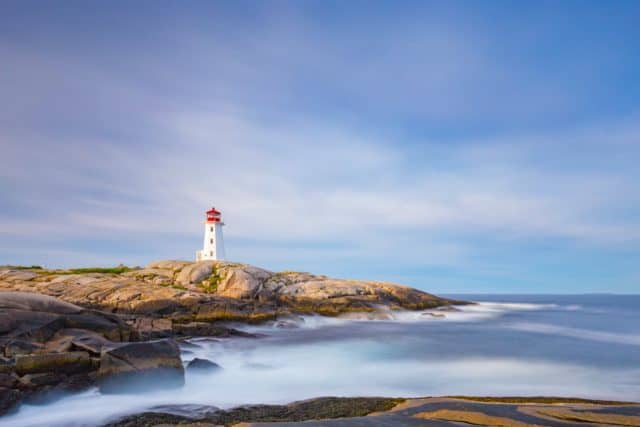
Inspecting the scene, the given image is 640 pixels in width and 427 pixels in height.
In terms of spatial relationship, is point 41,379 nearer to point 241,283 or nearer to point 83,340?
point 83,340

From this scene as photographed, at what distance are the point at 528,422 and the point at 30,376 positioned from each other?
33.3 feet

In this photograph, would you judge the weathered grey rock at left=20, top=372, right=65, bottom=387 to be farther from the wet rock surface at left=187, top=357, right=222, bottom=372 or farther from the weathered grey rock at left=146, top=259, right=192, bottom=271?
the weathered grey rock at left=146, top=259, right=192, bottom=271

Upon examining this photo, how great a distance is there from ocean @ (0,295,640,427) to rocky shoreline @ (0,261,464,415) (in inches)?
24.1

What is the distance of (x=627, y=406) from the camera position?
7.53 metres

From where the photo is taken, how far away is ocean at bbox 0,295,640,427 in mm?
9219

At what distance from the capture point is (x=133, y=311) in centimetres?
2644

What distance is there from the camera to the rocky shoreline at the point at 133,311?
980cm

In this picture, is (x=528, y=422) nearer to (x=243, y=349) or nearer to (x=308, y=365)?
(x=308, y=365)

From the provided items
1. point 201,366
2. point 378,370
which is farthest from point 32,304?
point 378,370

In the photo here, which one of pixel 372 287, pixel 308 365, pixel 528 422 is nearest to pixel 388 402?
pixel 528 422

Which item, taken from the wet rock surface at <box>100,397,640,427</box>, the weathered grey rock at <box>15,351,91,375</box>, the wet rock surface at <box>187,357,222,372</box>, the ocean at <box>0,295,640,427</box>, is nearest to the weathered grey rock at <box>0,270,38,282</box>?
the ocean at <box>0,295,640,427</box>

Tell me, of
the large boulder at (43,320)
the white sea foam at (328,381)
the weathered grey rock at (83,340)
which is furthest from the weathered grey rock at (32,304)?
the white sea foam at (328,381)

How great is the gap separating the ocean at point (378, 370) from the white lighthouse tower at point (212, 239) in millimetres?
25335

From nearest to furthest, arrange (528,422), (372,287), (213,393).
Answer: (528,422)
(213,393)
(372,287)
